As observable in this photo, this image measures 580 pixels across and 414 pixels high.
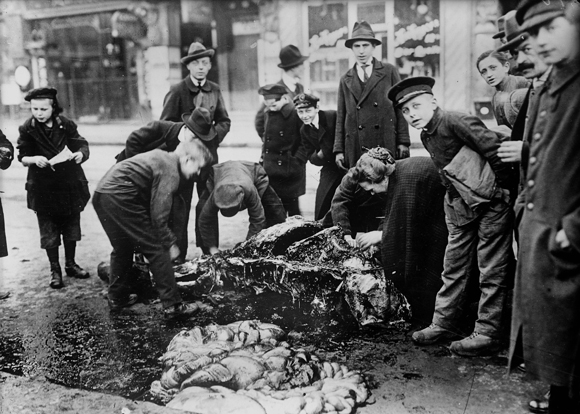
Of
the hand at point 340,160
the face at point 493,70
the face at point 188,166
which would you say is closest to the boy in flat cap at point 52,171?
the face at point 188,166

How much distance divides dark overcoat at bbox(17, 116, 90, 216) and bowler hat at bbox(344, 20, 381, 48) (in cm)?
264

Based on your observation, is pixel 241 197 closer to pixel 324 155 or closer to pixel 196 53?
pixel 324 155

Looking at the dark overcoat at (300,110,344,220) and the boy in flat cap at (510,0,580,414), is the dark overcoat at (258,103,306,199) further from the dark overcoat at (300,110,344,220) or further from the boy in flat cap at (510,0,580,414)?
the boy in flat cap at (510,0,580,414)

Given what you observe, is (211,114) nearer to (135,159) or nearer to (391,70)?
(135,159)

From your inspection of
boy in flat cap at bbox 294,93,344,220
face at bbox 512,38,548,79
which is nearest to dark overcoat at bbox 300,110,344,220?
boy in flat cap at bbox 294,93,344,220

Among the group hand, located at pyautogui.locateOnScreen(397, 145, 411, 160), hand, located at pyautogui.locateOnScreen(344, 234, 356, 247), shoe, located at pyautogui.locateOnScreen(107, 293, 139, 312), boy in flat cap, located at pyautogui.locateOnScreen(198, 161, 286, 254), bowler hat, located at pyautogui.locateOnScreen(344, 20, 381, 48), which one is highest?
bowler hat, located at pyautogui.locateOnScreen(344, 20, 381, 48)

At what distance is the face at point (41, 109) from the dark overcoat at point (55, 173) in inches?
3.0

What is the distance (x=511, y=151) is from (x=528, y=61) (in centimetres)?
43

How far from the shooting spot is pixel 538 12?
7.86ft

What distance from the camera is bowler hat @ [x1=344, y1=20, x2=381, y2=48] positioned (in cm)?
358

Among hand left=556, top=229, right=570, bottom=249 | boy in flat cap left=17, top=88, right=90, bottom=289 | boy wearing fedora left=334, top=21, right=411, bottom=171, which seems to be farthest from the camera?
boy in flat cap left=17, top=88, right=90, bottom=289

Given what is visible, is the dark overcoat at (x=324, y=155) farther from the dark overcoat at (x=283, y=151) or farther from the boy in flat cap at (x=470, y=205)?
the boy in flat cap at (x=470, y=205)

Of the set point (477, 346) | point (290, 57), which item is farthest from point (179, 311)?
point (477, 346)

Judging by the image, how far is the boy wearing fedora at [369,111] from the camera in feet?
13.3
